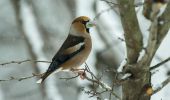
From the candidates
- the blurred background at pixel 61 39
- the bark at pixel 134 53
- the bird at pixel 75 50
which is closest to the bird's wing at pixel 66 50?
the bird at pixel 75 50

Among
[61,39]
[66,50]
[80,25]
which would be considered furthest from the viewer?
[61,39]

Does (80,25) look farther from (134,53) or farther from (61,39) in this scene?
(61,39)

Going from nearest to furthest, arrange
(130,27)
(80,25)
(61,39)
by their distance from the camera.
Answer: (130,27), (80,25), (61,39)

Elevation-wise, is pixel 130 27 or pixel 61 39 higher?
pixel 130 27

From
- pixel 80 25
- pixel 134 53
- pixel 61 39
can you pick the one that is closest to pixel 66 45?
pixel 80 25

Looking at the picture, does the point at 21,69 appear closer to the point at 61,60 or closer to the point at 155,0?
the point at 61,60

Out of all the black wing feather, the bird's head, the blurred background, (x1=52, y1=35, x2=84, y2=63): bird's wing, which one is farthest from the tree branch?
the bird's head

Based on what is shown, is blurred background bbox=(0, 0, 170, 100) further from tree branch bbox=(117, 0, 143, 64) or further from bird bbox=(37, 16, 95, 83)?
tree branch bbox=(117, 0, 143, 64)

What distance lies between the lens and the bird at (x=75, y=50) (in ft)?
15.1

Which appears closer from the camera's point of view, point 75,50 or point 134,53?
point 134,53

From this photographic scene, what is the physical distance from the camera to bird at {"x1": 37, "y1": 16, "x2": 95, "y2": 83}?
15.1 feet

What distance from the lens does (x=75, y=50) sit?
472 centimetres

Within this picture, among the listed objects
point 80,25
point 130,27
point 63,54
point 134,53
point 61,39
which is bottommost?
point 61,39

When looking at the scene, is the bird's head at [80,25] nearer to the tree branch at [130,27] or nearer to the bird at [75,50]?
the bird at [75,50]
